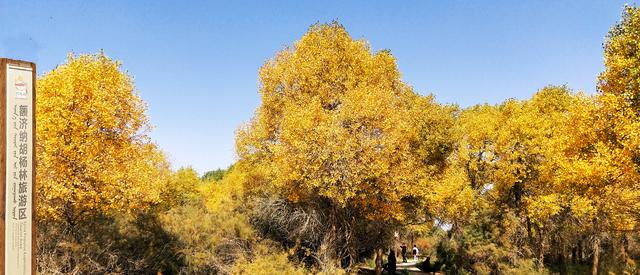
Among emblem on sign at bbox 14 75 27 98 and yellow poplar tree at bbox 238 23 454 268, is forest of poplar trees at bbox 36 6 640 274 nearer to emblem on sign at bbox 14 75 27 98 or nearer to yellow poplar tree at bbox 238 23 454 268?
yellow poplar tree at bbox 238 23 454 268

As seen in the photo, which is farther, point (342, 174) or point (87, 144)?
point (342, 174)

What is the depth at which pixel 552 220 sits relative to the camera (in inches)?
1017

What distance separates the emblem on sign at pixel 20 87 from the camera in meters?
6.36

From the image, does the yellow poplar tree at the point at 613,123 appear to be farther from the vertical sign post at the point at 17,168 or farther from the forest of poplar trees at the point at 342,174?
the vertical sign post at the point at 17,168

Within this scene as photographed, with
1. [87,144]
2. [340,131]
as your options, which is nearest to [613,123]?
[340,131]

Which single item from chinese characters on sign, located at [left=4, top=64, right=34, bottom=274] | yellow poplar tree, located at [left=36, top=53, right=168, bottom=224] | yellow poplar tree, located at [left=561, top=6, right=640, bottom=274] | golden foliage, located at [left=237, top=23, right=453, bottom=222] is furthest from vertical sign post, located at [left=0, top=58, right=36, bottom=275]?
yellow poplar tree, located at [left=561, top=6, right=640, bottom=274]

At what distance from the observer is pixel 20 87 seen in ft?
20.9

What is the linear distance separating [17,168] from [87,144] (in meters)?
10.5

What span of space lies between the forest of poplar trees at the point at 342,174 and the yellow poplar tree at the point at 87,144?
0.21 ft

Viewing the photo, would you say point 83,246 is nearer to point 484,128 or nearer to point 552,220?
point 484,128

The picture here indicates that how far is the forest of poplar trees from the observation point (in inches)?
603

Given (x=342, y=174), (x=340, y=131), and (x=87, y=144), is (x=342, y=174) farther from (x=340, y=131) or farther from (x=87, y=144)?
(x=87, y=144)

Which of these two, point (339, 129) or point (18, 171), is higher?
point (339, 129)

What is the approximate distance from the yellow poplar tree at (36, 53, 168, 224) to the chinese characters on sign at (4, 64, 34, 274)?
9564 mm
